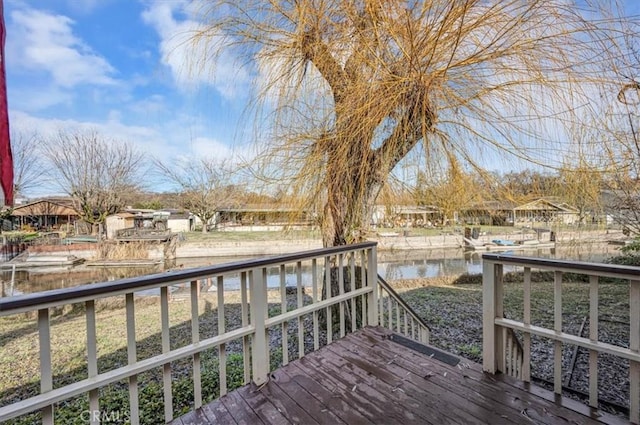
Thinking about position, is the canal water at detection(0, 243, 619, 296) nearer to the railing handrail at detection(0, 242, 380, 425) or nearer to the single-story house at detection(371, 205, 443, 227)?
the single-story house at detection(371, 205, 443, 227)

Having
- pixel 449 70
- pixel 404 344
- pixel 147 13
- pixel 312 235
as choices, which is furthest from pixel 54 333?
pixel 449 70

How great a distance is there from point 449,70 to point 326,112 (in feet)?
3.51

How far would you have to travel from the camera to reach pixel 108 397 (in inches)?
110

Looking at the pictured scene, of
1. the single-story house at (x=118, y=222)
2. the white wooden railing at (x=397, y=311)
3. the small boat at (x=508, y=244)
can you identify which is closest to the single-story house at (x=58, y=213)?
the single-story house at (x=118, y=222)

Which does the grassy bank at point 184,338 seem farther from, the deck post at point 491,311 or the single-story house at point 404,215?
the single-story house at point 404,215

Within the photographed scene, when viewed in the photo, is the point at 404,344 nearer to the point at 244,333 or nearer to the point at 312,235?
the point at 244,333

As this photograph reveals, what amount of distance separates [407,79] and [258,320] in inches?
84.5

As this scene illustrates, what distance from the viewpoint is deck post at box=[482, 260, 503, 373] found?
6.57 feet

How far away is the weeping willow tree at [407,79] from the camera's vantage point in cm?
213

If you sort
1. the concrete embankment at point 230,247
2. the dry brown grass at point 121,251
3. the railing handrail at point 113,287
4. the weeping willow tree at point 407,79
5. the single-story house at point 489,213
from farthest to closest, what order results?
the dry brown grass at point 121,251 < the concrete embankment at point 230,247 < the single-story house at point 489,213 < the weeping willow tree at point 407,79 < the railing handrail at point 113,287

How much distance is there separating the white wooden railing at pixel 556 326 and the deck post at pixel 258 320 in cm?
155
